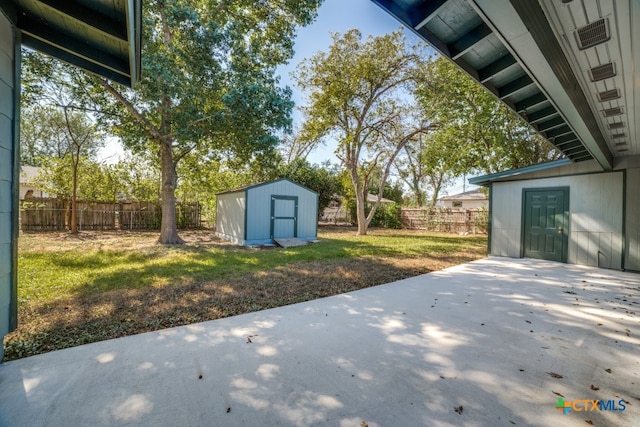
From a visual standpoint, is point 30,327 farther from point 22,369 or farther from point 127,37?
point 127,37

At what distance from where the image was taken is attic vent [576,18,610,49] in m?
2.12


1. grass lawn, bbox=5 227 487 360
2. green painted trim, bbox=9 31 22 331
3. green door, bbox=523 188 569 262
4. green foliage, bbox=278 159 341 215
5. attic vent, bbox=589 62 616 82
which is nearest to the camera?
green painted trim, bbox=9 31 22 331

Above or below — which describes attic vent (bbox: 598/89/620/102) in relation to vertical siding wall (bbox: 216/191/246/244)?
above

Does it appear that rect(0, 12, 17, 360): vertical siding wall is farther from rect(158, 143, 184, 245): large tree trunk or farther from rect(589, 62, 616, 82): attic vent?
rect(158, 143, 184, 245): large tree trunk

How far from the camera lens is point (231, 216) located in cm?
1068

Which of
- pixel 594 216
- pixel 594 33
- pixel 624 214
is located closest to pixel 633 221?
pixel 624 214

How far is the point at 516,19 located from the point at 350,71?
12.2 metres

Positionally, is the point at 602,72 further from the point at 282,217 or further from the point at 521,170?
the point at 282,217

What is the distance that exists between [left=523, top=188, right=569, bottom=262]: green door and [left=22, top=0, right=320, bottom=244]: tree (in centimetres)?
747

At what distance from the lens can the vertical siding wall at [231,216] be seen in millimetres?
9703

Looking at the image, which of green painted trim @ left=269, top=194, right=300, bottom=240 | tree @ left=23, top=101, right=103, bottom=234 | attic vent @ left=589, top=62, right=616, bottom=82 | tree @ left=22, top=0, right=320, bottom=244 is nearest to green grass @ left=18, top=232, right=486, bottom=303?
green painted trim @ left=269, top=194, right=300, bottom=240

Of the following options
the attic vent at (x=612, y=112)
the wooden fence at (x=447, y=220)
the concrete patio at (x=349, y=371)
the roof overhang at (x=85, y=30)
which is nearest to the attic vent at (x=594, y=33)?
the attic vent at (x=612, y=112)

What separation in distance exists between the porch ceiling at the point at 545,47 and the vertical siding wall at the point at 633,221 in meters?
3.30

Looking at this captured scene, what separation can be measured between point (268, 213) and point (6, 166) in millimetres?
7916
